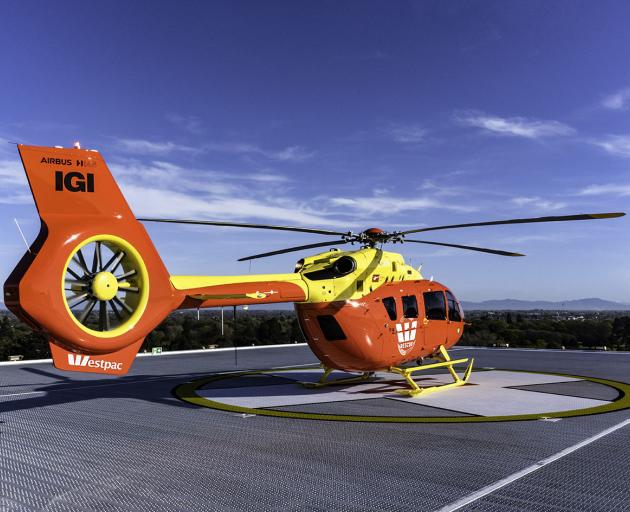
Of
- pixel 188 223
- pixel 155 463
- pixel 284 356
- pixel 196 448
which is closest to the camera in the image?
pixel 155 463

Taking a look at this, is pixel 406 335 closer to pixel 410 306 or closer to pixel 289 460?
pixel 410 306

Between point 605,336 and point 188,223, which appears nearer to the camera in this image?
point 188,223

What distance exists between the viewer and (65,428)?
10.7 m

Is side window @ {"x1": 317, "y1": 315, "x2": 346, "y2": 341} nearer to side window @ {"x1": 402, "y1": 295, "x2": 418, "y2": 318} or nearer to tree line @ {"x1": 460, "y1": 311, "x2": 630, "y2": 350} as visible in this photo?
side window @ {"x1": 402, "y1": 295, "x2": 418, "y2": 318}

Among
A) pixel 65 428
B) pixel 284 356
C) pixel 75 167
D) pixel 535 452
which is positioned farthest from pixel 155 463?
pixel 284 356

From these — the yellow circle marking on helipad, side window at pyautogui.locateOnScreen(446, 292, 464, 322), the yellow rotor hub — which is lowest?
the yellow circle marking on helipad

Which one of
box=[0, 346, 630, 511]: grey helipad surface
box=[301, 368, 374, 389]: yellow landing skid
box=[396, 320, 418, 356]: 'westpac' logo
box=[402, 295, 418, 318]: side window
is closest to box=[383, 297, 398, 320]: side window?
box=[396, 320, 418, 356]: 'westpac' logo

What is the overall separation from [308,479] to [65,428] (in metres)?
5.98

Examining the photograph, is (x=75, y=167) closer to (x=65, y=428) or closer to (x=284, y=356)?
(x=65, y=428)

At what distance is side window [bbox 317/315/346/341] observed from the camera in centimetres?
1337

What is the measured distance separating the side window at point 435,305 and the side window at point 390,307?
4.89 ft

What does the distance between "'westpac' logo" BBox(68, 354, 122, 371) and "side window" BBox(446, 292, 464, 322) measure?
10806 mm

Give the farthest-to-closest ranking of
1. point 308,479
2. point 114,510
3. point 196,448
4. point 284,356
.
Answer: point 284,356 → point 196,448 → point 308,479 → point 114,510

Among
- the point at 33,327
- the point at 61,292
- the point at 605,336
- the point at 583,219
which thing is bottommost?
the point at 605,336
